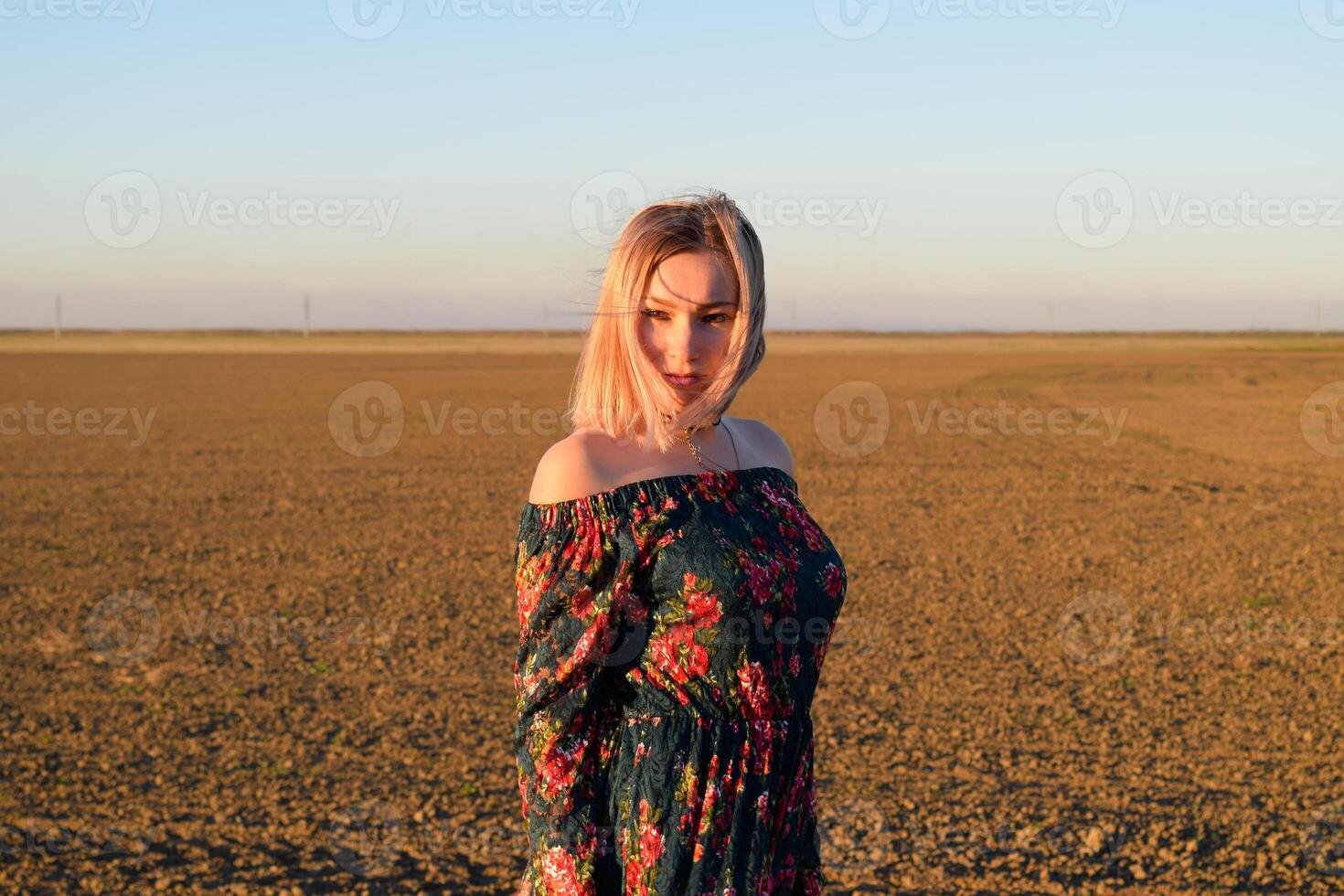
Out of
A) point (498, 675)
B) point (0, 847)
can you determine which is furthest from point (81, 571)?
point (0, 847)

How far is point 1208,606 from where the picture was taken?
33.9ft

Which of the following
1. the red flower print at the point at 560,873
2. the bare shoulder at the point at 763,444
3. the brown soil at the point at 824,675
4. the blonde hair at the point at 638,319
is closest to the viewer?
the red flower print at the point at 560,873

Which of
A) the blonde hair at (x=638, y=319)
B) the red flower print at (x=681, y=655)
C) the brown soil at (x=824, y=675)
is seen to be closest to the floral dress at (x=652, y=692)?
the red flower print at (x=681, y=655)

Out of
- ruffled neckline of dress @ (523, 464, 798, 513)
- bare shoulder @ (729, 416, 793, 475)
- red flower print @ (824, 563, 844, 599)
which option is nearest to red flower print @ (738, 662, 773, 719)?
red flower print @ (824, 563, 844, 599)

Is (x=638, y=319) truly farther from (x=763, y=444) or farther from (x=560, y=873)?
(x=560, y=873)

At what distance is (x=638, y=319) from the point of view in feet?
6.90

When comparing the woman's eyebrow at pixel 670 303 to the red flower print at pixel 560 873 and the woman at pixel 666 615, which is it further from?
the red flower print at pixel 560 873

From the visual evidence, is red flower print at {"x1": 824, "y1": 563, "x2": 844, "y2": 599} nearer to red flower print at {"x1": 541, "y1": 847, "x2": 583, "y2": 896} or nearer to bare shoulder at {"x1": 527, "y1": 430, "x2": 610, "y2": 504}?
bare shoulder at {"x1": 527, "y1": 430, "x2": 610, "y2": 504}

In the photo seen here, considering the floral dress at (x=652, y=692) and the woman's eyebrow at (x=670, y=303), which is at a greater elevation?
the woman's eyebrow at (x=670, y=303)

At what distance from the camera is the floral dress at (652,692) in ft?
6.42

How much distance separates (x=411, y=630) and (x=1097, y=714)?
16.3 feet

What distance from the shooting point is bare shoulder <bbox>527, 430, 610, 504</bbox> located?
6.61 ft

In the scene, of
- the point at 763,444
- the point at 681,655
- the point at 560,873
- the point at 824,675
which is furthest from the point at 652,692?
the point at 824,675

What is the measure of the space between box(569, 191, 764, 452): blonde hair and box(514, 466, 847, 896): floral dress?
0.13 metres
